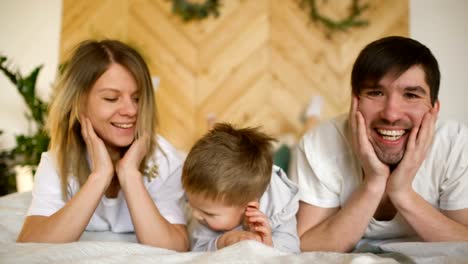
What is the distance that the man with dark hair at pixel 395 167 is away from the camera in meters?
1.22

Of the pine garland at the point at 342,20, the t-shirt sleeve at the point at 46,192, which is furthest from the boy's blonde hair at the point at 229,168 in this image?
the pine garland at the point at 342,20

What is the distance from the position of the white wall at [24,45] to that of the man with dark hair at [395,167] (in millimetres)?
3050

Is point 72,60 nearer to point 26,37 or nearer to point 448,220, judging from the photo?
point 448,220

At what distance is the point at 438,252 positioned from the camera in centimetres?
100

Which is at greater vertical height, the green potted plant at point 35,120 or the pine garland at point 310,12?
the pine garland at point 310,12

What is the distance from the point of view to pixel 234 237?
1172 millimetres

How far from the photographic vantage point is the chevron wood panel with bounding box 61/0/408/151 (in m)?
3.28

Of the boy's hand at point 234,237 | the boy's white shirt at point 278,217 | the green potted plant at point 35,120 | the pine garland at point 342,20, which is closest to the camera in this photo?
the boy's hand at point 234,237

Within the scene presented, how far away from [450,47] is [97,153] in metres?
2.74

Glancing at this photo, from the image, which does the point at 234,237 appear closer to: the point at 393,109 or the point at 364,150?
the point at 364,150

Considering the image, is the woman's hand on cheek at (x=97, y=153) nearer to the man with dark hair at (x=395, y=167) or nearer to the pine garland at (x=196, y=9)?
the man with dark hair at (x=395, y=167)

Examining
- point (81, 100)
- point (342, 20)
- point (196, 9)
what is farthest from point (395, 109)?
point (196, 9)

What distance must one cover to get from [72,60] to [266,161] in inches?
29.7

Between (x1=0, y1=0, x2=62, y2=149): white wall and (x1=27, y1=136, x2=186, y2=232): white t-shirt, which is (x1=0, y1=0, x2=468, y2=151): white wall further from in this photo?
(x1=27, y1=136, x2=186, y2=232): white t-shirt
